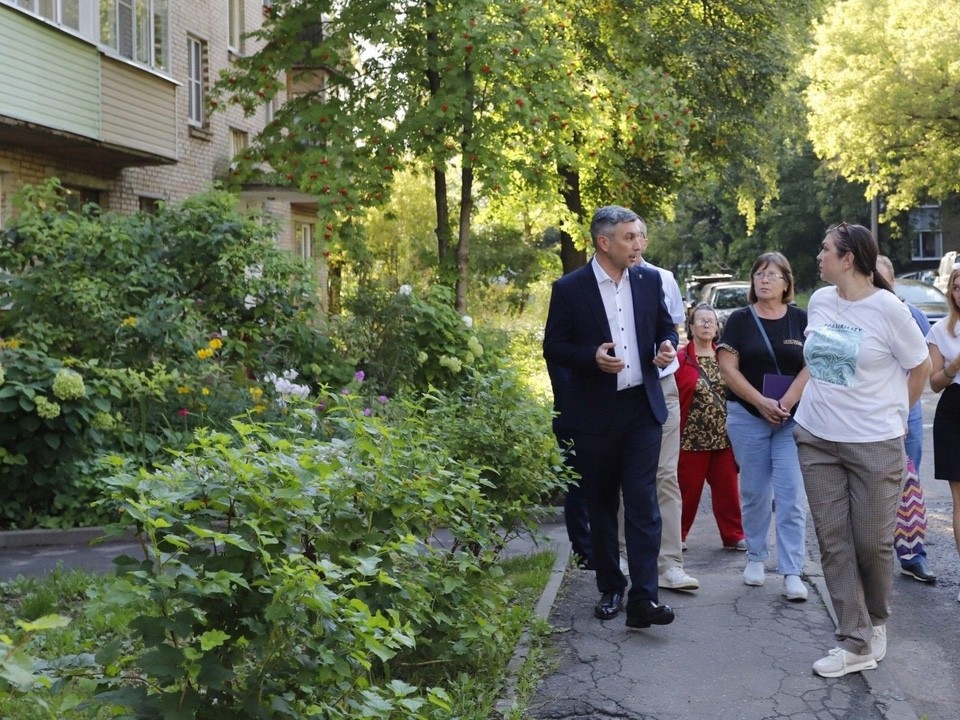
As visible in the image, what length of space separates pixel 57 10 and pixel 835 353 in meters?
12.7

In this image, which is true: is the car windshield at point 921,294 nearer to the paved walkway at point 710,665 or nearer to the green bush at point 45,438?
the green bush at point 45,438

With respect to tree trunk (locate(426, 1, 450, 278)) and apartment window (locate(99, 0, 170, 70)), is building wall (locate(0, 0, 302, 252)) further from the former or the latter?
tree trunk (locate(426, 1, 450, 278))

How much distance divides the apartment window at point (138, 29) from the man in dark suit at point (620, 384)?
1240 centimetres

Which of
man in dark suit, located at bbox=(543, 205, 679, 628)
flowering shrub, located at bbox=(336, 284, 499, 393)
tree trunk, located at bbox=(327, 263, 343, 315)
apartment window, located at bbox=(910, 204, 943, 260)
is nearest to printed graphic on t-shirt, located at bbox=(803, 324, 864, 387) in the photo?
man in dark suit, located at bbox=(543, 205, 679, 628)

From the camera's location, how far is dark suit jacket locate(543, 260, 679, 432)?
6711 millimetres

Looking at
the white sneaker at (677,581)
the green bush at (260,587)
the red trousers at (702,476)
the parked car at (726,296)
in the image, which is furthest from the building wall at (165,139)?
the parked car at (726,296)

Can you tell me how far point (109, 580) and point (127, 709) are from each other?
0.36m

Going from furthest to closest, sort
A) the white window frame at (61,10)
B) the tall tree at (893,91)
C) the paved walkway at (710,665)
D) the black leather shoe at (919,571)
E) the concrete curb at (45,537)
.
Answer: the tall tree at (893,91) < the white window frame at (61,10) < the concrete curb at (45,537) < the black leather shoe at (919,571) < the paved walkway at (710,665)

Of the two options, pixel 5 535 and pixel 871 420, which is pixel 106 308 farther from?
pixel 871 420

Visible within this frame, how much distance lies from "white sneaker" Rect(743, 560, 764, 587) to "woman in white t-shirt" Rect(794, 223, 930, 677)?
5.19 feet

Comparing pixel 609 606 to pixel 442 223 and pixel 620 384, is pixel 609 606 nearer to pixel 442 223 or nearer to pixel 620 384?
pixel 620 384

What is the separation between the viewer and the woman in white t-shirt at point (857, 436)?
238 inches

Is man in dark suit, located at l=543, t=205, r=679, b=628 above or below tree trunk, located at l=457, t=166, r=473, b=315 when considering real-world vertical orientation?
below

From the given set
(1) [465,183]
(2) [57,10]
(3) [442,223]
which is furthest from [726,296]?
(2) [57,10]
